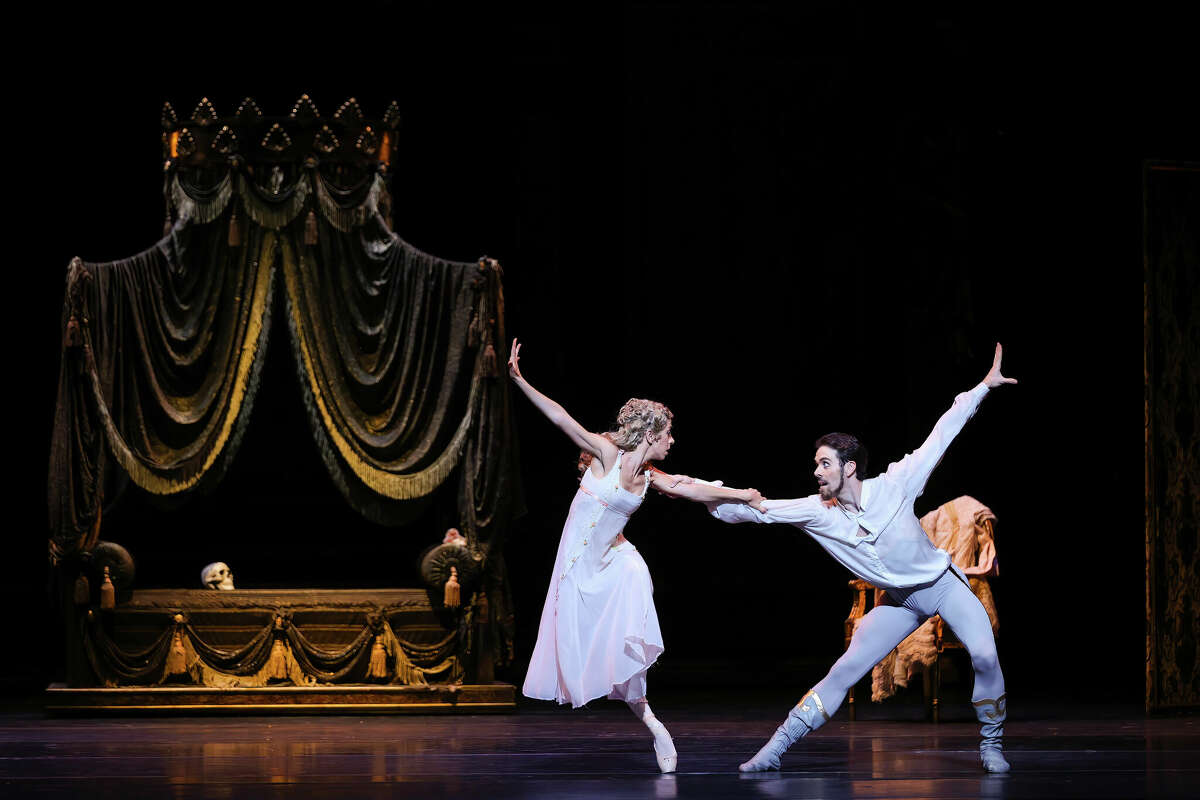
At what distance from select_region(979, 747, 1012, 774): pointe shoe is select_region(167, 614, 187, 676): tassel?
396 centimetres

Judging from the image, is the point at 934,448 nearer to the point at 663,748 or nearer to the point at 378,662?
the point at 663,748

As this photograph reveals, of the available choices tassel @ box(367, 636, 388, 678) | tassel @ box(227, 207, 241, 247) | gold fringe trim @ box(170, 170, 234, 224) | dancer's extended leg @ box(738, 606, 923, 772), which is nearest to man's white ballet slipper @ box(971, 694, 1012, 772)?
dancer's extended leg @ box(738, 606, 923, 772)

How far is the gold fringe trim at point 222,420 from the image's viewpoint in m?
7.10

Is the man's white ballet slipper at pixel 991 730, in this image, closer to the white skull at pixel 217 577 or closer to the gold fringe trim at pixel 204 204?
the white skull at pixel 217 577

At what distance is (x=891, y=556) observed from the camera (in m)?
4.88

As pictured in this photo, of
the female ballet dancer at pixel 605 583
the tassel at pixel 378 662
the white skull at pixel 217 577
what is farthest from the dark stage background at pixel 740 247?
the female ballet dancer at pixel 605 583

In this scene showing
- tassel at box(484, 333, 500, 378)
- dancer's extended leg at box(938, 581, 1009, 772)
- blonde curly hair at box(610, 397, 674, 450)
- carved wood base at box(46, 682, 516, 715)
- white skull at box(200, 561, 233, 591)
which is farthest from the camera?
white skull at box(200, 561, 233, 591)

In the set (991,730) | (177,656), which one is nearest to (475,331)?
(177,656)

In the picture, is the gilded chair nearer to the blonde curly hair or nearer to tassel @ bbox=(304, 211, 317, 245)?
the blonde curly hair

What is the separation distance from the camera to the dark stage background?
8.58 meters

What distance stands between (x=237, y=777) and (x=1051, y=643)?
18.6 ft

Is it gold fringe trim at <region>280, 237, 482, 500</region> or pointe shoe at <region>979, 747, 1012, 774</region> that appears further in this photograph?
gold fringe trim at <region>280, 237, 482, 500</region>

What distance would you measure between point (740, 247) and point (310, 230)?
2.78 metres

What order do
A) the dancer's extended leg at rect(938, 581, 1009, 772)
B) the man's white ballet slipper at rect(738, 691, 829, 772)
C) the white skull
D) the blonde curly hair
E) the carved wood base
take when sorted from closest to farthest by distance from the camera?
1. the man's white ballet slipper at rect(738, 691, 829, 772)
2. the dancer's extended leg at rect(938, 581, 1009, 772)
3. the blonde curly hair
4. the carved wood base
5. the white skull
